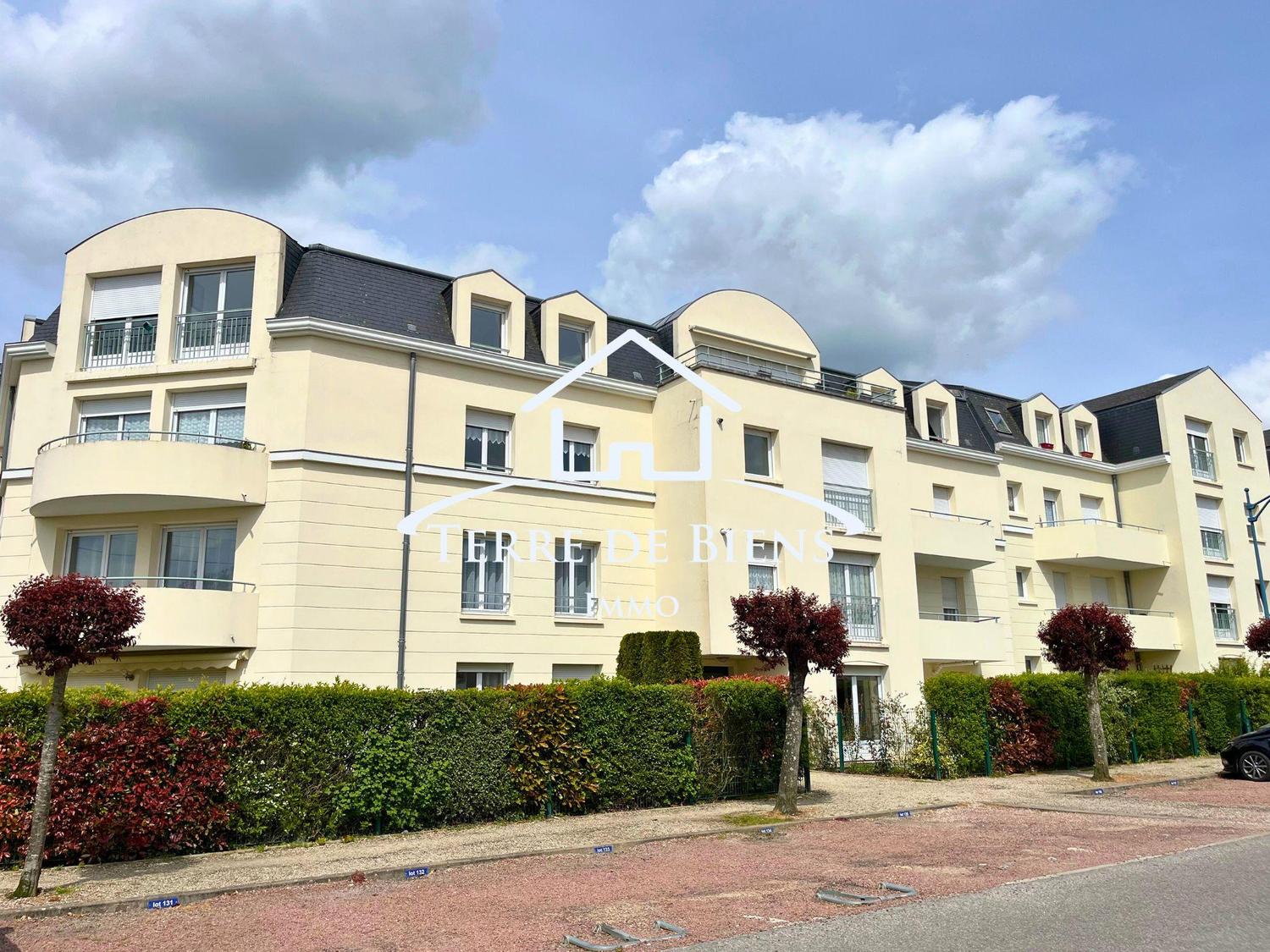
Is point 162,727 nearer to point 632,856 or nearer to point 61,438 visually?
point 632,856

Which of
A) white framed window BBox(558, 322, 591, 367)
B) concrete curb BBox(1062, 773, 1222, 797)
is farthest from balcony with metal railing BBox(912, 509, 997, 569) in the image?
white framed window BBox(558, 322, 591, 367)

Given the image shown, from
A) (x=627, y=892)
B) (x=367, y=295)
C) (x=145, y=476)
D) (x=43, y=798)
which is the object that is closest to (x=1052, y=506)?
(x=367, y=295)

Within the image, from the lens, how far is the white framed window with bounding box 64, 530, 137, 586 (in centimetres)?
1816

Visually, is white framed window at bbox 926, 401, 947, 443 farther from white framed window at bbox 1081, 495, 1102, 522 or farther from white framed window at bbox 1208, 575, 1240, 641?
white framed window at bbox 1208, 575, 1240, 641

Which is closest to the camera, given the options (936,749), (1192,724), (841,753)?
(936,749)

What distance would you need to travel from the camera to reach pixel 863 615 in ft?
73.0

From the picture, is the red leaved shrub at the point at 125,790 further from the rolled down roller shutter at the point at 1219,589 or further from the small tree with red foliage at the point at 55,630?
the rolled down roller shutter at the point at 1219,589

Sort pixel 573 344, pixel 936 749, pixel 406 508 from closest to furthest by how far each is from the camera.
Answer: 1. pixel 936 749
2. pixel 406 508
3. pixel 573 344

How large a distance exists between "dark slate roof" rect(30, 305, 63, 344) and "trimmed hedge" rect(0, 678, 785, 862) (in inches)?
436

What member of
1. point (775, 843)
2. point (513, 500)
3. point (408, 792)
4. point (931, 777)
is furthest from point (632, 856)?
point (513, 500)

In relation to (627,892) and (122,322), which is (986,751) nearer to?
(627,892)

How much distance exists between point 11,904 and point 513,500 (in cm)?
1239

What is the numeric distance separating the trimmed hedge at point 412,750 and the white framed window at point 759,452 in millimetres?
7294

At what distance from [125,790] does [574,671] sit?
35.3 feet
